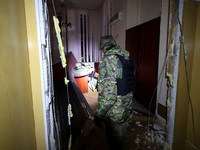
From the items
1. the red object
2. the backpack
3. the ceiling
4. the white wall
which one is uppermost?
the ceiling

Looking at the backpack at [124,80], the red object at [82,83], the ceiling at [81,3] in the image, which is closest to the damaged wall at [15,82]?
the backpack at [124,80]

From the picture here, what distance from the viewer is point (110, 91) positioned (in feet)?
4.04

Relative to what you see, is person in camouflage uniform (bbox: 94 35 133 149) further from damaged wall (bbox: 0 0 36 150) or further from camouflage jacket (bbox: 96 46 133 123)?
damaged wall (bbox: 0 0 36 150)

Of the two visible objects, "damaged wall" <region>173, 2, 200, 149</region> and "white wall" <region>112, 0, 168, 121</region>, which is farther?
"white wall" <region>112, 0, 168, 121</region>

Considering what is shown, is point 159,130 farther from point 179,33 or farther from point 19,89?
point 19,89

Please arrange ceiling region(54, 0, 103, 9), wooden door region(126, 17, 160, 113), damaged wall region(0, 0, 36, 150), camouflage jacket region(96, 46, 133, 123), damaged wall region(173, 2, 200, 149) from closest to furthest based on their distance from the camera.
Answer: damaged wall region(0, 0, 36, 150) → damaged wall region(173, 2, 200, 149) → camouflage jacket region(96, 46, 133, 123) → wooden door region(126, 17, 160, 113) → ceiling region(54, 0, 103, 9)

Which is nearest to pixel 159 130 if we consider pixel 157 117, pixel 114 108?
pixel 157 117

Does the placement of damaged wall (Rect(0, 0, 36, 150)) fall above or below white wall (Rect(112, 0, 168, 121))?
below

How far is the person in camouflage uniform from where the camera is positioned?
1.25 meters

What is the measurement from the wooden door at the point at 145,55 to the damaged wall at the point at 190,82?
77 centimetres

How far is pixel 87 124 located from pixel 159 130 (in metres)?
1.10

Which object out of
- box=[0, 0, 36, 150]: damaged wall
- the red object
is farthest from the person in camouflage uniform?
the red object

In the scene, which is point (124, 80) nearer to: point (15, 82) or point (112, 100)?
point (112, 100)

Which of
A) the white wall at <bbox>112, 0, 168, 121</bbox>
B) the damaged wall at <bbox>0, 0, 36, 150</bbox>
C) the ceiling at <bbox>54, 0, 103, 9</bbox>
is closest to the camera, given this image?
the damaged wall at <bbox>0, 0, 36, 150</bbox>
